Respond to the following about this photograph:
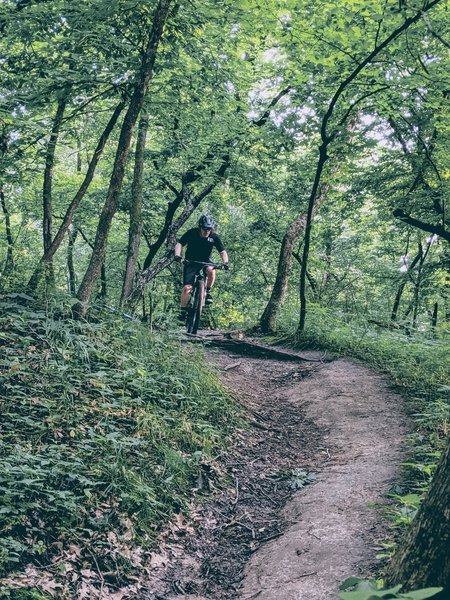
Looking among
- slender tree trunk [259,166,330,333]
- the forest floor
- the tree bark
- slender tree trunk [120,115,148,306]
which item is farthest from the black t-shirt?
the tree bark

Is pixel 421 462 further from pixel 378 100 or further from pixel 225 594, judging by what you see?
pixel 378 100

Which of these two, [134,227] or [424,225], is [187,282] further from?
[424,225]

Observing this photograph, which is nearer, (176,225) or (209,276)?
(209,276)

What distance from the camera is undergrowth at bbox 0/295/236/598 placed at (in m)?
3.45

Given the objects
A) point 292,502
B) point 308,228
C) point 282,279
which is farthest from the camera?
point 282,279

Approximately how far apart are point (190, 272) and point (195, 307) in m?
0.74

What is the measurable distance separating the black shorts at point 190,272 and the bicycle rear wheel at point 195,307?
191 millimetres

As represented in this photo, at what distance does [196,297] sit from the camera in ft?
32.6

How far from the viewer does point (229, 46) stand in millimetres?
9438

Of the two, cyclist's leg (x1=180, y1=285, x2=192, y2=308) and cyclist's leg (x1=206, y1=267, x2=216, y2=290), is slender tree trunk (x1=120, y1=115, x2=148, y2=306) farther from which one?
cyclist's leg (x1=206, y1=267, x2=216, y2=290)

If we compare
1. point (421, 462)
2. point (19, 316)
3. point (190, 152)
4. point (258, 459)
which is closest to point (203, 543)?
point (258, 459)

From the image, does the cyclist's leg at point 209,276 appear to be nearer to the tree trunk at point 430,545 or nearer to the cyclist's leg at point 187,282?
the cyclist's leg at point 187,282

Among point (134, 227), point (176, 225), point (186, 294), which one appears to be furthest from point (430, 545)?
point (176, 225)

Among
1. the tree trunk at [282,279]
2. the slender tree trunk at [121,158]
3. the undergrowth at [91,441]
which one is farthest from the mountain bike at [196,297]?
the tree trunk at [282,279]
